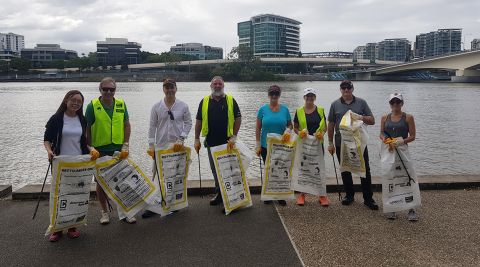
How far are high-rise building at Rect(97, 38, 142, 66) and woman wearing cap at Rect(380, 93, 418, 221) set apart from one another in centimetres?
16436

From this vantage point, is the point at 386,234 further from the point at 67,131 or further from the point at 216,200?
the point at 67,131

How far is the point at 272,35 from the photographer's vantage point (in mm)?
173000

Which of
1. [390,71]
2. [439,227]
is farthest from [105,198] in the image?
[390,71]

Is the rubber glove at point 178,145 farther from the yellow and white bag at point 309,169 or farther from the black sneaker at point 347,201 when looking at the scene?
the black sneaker at point 347,201

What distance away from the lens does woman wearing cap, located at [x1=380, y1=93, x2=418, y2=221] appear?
218 inches

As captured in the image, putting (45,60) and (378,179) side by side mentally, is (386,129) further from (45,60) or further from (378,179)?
(45,60)

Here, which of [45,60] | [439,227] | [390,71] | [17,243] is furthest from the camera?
[45,60]

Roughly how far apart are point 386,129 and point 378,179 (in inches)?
71.3

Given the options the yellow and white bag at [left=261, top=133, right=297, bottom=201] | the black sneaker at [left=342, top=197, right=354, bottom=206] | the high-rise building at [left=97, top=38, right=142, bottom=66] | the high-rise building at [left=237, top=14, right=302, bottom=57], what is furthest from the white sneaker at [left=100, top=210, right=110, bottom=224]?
the high-rise building at [left=237, top=14, right=302, bottom=57]

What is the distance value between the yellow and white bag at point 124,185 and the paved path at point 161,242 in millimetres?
238

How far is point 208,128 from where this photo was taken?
19.3 feet

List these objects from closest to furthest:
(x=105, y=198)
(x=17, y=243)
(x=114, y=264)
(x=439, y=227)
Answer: (x=114, y=264) → (x=17, y=243) → (x=439, y=227) → (x=105, y=198)

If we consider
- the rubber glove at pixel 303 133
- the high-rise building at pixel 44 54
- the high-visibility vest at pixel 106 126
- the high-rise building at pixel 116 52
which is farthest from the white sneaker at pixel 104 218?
the high-rise building at pixel 44 54

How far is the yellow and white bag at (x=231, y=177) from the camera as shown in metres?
5.79
